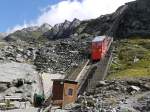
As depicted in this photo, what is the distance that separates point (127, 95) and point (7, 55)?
164 ft

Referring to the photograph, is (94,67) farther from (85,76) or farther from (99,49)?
(99,49)

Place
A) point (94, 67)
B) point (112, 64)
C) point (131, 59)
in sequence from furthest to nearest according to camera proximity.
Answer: point (131, 59) → point (112, 64) → point (94, 67)

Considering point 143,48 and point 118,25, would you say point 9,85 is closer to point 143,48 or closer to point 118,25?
point 143,48

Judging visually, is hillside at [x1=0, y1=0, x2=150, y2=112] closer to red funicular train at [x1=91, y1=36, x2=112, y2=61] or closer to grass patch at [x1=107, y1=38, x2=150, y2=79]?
grass patch at [x1=107, y1=38, x2=150, y2=79]

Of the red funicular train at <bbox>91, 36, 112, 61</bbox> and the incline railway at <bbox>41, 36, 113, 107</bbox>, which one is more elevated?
the red funicular train at <bbox>91, 36, 112, 61</bbox>

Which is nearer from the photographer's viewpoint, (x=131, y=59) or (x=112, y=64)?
(x=112, y=64)

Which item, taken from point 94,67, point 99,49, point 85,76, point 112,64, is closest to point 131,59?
point 99,49

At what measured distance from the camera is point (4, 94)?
3135 inches

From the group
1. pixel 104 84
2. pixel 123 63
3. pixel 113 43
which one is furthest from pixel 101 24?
pixel 104 84

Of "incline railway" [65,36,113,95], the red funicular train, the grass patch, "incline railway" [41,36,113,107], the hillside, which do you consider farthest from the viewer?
the red funicular train

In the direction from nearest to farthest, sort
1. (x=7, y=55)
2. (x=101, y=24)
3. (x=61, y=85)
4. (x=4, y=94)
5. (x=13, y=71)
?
(x=61, y=85)
(x=4, y=94)
(x=13, y=71)
(x=7, y=55)
(x=101, y=24)

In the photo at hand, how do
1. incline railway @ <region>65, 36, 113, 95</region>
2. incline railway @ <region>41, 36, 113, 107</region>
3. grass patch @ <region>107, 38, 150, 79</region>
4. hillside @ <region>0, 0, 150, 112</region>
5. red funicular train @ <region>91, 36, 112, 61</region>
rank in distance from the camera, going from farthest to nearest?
1. red funicular train @ <region>91, 36, 112, 61</region>
2. grass patch @ <region>107, 38, 150, 79</region>
3. incline railway @ <region>65, 36, 113, 95</region>
4. incline railway @ <region>41, 36, 113, 107</region>
5. hillside @ <region>0, 0, 150, 112</region>

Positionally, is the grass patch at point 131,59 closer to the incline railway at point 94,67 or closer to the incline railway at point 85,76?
the incline railway at point 94,67

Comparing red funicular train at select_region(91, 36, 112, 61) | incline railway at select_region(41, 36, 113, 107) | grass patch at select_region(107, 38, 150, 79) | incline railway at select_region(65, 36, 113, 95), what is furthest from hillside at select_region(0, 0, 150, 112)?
red funicular train at select_region(91, 36, 112, 61)
